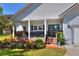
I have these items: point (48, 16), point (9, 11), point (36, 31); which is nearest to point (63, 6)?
point (48, 16)

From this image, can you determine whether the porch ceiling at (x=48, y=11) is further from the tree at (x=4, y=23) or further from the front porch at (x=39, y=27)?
the tree at (x=4, y=23)

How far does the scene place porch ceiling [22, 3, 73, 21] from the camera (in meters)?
29.2

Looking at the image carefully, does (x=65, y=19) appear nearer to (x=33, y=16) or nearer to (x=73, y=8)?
(x=73, y=8)

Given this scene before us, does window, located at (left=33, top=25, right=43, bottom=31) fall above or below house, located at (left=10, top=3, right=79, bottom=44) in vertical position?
below

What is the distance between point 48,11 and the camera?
96.8ft

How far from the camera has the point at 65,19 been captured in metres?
26.7

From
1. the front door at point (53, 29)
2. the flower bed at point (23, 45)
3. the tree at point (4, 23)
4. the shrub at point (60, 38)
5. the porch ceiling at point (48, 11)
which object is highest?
the porch ceiling at point (48, 11)

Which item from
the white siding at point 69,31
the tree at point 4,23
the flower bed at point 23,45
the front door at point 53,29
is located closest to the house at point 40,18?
the front door at point 53,29

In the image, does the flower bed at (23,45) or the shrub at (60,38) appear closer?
the flower bed at (23,45)

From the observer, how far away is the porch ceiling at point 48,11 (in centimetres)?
2923

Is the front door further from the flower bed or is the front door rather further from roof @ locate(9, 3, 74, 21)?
the flower bed

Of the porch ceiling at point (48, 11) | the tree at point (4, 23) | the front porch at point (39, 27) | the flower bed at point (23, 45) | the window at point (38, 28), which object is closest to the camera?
the flower bed at point (23, 45)

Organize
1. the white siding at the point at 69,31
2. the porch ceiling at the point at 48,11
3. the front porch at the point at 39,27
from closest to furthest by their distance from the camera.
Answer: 1. the white siding at the point at 69,31
2. the porch ceiling at the point at 48,11
3. the front porch at the point at 39,27

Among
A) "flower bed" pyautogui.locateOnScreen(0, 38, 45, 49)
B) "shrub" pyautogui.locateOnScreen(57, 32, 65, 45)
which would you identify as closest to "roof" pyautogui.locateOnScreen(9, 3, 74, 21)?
"shrub" pyautogui.locateOnScreen(57, 32, 65, 45)
